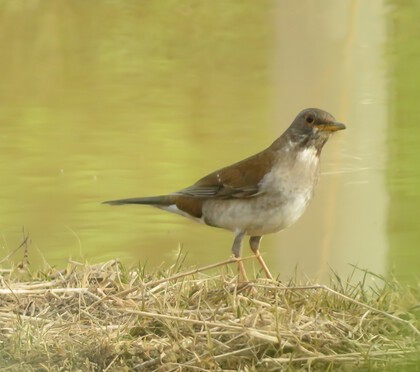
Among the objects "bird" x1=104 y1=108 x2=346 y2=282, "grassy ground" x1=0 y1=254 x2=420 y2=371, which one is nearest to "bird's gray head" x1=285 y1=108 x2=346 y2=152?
"bird" x1=104 y1=108 x2=346 y2=282

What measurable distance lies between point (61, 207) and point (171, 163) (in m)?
1.40

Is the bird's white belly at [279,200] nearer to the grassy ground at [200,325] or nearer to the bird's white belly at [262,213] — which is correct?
the bird's white belly at [262,213]

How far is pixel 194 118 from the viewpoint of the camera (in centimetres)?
1337

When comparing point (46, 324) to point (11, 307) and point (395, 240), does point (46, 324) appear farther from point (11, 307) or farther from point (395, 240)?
point (395, 240)

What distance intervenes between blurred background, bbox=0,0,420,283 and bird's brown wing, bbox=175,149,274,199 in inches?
14.6

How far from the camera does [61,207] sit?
1059 cm

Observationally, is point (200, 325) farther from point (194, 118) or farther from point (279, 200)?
point (194, 118)

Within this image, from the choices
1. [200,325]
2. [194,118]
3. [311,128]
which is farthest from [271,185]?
[194,118]

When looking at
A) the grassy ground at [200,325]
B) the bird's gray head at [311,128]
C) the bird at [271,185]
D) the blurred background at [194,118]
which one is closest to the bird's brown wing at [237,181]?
the bird at [271,185]

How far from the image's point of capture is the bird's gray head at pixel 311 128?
6.94 meters

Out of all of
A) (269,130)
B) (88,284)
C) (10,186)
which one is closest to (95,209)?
(10,186)

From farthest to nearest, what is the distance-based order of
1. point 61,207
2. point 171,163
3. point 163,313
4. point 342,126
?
1. point 171,163
2. point 61,207
3. point 342,126
4. point 163,313

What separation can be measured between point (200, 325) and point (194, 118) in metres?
7.74

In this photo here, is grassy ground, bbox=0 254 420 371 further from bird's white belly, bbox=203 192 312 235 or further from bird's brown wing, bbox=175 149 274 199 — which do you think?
bird's brown wing, bbox=175 149 274 199
